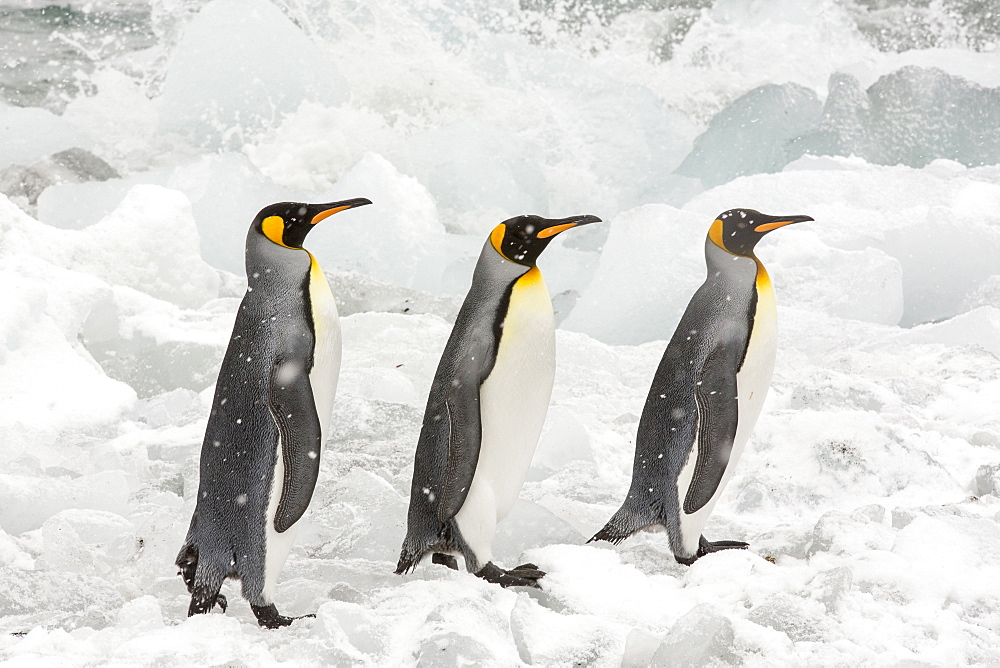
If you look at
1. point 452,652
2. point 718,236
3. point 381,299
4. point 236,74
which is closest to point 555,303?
point 381,299

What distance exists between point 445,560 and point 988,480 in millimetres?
1550

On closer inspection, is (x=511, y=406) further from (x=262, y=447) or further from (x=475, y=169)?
(x=475, y=169)

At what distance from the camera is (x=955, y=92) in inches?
270

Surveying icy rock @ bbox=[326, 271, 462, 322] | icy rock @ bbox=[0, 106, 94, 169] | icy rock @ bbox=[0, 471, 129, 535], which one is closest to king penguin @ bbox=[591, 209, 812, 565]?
icy rock @ bbox=[0, 471, 129, 535]

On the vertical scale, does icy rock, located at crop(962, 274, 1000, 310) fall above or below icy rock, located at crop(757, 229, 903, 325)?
below

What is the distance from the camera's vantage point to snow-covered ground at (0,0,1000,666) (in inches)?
62.0

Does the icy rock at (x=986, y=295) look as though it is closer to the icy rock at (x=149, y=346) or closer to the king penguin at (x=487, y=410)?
the king penguin at (x=487, y=410)

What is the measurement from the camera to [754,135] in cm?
664

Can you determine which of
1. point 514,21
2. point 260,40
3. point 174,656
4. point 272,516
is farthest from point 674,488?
point 514,21

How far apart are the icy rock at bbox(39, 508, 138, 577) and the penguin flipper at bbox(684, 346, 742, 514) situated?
1.23m

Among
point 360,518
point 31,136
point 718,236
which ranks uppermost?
point 31,136

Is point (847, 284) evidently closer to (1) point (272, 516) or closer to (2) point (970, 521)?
(2) point (970, 521)

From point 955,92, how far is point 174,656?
7161 mm

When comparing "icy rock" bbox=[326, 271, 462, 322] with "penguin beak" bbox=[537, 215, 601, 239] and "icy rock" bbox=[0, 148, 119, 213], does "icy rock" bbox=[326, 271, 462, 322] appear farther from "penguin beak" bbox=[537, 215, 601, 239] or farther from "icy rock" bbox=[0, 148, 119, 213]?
"penguin beak" bbox=[537, 215, 601, 239]
